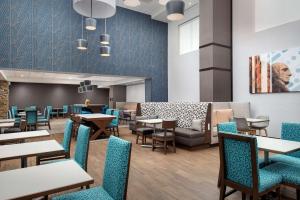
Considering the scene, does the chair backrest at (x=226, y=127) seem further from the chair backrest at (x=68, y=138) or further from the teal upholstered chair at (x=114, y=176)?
the chair backrest at (x=68, y=138)

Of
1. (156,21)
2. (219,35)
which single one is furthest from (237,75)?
(156,21)

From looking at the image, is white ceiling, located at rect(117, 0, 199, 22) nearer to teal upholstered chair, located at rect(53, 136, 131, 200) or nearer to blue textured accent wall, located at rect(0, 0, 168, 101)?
blue textured accent wall, located at rect(0, 0, 168, 101)

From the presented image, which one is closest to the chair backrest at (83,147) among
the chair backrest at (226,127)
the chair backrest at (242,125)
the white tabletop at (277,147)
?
the chair backrest at (226,127)

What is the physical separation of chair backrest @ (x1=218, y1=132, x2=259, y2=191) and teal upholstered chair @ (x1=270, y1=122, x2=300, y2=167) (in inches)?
35.9

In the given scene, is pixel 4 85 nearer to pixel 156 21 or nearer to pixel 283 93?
pixel 156 21

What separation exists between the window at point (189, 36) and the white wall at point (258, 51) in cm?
174

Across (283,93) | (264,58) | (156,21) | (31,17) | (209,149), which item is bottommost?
(209,149)

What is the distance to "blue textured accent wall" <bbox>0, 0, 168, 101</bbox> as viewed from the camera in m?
6.66

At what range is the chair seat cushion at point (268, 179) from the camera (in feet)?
6.35

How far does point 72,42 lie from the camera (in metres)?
7.63

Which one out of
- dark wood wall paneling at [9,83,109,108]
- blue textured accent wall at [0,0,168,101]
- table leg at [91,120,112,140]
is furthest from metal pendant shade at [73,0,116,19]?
dark wood wall paneling at [9,83,109,108]

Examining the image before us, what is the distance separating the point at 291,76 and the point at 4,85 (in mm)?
11459

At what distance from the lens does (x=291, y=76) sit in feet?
18.0

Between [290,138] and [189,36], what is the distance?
23.0ft
